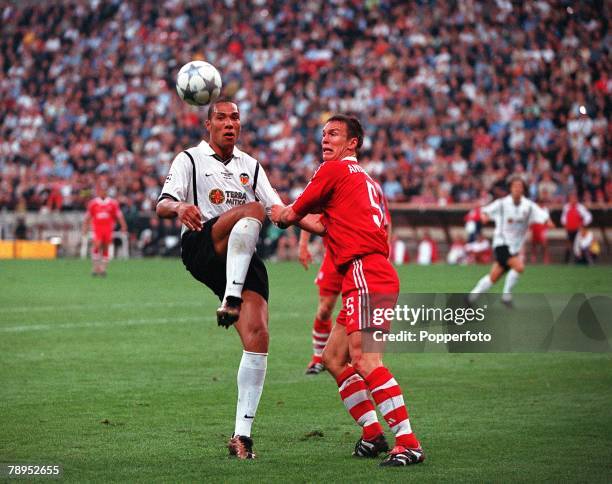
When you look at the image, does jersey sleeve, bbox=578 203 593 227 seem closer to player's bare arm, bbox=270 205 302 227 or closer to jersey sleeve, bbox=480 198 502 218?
jersey sleeve, bbox=480 198 502 218

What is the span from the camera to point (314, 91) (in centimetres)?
3659

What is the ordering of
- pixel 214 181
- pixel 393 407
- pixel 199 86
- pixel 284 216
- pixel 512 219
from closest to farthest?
pixel 393 407 < pixel 284 216 < pixel 214 181 < pixel 199 86 < pixel 512 219

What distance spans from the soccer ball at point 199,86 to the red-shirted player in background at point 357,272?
145 cm

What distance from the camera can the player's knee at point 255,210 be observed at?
6758 mm

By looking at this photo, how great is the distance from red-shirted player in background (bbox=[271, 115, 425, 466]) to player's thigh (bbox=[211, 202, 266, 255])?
203 mm

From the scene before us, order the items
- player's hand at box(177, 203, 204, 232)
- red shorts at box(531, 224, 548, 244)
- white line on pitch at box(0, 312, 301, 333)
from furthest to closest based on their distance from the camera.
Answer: red shorts at box(531, 224, 548, 244)
white line on pitch at box(0, 312, 301, 333)
player's hand at box(177, 203, 204, 232)

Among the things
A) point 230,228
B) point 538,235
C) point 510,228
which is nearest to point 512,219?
point 510,228

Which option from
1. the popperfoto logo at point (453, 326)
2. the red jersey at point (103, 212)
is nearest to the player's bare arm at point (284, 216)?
the popperfoto logo at point (453, 326)

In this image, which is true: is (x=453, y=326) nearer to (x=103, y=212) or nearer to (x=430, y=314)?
(x=430, y=314)

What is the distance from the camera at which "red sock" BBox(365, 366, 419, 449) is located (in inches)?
253

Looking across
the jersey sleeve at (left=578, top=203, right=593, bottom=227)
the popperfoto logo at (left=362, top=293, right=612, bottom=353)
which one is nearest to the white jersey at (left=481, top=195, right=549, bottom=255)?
the popperfoto logo at (left=362, top=293, right=612, bottom=353)

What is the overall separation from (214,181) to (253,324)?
3.28 feet

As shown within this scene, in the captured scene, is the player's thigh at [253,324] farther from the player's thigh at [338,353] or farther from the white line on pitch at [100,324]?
the white line on pitch at [100,324]

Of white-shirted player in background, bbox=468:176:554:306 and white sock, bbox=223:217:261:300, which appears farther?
white-shirted player in background, bbox=468:176:554:306
